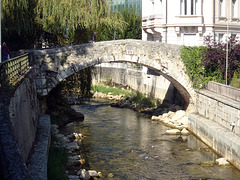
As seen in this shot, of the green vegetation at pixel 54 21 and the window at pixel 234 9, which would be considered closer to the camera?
the green vegetation at pixel 54 21

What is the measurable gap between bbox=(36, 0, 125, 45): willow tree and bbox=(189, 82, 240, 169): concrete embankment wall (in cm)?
502

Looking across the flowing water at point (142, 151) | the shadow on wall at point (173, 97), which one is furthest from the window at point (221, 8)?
the flowing water at point (142, 151)

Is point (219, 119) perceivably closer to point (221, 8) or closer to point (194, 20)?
point (194, 20)

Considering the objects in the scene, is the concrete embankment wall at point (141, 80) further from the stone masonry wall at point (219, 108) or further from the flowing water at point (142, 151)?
the stone masonry wall at point (219, 108)

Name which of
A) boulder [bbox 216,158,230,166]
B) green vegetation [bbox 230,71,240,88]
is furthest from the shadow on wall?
boulder [bbox 216,158,230,166]

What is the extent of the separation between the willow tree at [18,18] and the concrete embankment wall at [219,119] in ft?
25.5

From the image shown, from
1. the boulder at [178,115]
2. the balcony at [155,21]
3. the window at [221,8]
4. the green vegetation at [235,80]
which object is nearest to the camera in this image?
the green vegetation at [235,80]

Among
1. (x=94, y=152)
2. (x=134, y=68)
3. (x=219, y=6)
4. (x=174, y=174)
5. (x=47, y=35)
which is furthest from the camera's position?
(x=134, y=68)

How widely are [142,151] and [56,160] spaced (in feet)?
12.5

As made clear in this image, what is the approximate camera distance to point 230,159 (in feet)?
42.8

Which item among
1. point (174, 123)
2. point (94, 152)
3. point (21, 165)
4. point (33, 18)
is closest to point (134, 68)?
point (174, 123)

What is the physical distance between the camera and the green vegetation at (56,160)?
10.4 meters

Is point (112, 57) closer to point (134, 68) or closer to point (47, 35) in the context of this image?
point (47, 35)

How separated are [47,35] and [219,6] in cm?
1075
